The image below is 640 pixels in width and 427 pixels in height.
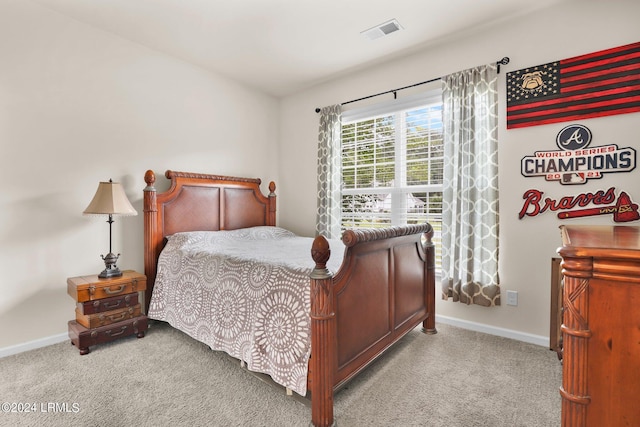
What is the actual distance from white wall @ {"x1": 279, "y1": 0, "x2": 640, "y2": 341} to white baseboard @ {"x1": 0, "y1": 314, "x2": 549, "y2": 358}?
1.1 inches

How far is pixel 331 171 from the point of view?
12.2 ft

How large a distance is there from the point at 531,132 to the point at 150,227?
3435 millimetres

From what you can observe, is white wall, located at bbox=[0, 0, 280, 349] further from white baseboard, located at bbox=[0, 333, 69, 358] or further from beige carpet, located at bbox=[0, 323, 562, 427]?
beige carpet, located at bbox=[0, 323, 562, 427]

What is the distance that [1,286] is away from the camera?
228 cm

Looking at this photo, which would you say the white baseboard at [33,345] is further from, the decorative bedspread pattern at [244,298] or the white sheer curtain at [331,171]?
the white sheer curtain at [331,171]

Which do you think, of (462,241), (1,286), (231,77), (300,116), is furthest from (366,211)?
(1,286)

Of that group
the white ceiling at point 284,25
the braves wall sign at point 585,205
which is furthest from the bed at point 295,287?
the white ceiling at point 284,25

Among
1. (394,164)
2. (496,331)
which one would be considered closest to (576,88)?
(394,164)

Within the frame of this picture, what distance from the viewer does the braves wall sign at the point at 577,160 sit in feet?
7.20

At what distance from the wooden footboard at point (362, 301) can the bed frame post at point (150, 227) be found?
6.83ft

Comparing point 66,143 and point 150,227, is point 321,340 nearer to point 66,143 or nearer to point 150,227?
point 150,227

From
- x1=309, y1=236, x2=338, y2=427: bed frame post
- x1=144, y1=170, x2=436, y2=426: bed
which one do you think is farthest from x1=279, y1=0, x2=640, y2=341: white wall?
x1=309, y1=236, x2=338, y2=427: bed frame post

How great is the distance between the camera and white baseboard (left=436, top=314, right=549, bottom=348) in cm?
249

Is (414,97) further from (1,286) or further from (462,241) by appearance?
(1,286)
